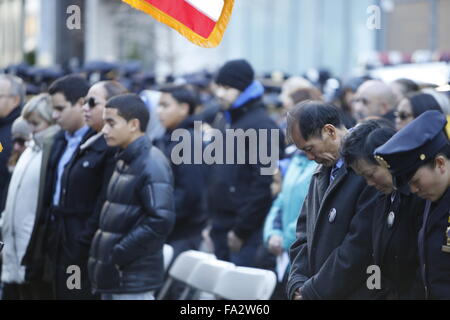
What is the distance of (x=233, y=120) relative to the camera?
7.38 m

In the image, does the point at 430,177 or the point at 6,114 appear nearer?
the point at 430,177

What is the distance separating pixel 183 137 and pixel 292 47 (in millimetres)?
18206

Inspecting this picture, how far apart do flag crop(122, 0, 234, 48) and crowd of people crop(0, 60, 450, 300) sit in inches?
31.2

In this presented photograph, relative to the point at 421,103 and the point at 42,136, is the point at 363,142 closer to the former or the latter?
the point at 421,103

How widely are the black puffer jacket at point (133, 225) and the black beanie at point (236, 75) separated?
140 centimetres

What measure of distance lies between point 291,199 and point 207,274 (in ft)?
3.35

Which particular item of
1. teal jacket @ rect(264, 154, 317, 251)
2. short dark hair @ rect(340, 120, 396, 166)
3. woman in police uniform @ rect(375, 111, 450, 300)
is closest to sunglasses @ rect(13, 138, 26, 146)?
teal jacket @ rect(264, 154, 317, 251)

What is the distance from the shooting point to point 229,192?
7.36 meters

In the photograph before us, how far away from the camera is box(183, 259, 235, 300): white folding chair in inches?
266

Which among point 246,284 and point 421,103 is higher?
point 421,103

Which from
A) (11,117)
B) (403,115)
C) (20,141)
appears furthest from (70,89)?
(403,115)

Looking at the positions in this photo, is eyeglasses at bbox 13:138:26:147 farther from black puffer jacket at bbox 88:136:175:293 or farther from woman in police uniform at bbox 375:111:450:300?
woman in police uniform at bbox 375:111:450:300

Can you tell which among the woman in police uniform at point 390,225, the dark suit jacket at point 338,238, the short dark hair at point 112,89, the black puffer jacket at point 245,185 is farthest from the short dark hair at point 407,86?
the woman in police uniform at point 390,225

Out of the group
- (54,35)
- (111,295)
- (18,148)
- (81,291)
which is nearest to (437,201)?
(111,295)
